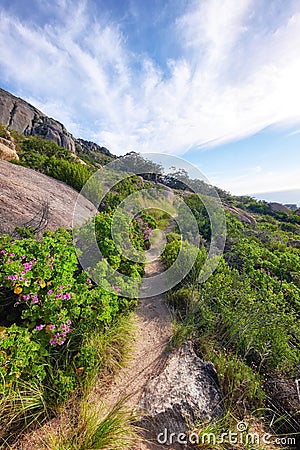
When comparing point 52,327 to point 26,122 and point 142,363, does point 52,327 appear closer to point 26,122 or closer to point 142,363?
point 142,363

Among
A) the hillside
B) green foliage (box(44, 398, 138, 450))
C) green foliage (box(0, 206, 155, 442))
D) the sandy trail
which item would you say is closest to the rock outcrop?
the hillside

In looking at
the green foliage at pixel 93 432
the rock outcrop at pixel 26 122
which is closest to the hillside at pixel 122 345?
the green foliage at pixel 93 432

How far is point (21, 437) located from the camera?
1.50 meters

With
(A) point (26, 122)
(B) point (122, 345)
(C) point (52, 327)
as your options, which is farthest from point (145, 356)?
(A) point (26, 122)

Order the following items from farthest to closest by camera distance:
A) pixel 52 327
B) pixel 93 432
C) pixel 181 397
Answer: pixel 181 397 < pixel 52 327 < pixel 93 432

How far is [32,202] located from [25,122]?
122ft

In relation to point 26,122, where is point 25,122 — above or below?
below

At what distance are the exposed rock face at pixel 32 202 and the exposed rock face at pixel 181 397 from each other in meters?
3.13

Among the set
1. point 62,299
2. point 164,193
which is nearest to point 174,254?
point 164,193

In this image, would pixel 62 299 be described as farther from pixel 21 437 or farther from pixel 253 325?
pixel 253 325

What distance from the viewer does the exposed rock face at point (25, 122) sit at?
3133 cm

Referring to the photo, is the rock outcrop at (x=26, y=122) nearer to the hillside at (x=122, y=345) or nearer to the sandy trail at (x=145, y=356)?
the hillside at (x=122, y=345)

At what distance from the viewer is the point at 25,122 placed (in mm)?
32812

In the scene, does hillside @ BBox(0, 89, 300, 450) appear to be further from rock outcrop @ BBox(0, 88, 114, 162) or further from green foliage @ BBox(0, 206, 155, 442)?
rock outcrop @ BBox(0, 88, 114, 162)
